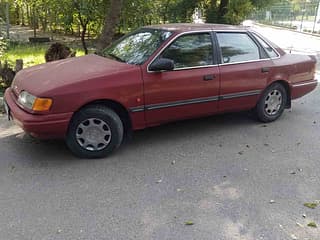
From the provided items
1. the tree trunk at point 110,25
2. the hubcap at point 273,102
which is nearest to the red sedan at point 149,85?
the hubcap at point 273,102

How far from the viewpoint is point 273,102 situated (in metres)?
5.52

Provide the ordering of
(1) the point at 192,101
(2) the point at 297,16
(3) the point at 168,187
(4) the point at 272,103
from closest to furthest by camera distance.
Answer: (3) the point at 168,187 < (1) the point at 192,101 < (4) the point at 272,103 < (2) the point at 297,16

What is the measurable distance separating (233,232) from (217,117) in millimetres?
3119

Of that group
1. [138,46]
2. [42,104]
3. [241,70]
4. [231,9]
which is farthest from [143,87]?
[231,9]

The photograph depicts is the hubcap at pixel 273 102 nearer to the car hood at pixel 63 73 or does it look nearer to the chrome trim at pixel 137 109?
the chrome trim at pixel 137 109

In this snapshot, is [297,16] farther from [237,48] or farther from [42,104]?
[42,104]

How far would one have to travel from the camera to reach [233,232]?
2865 mm

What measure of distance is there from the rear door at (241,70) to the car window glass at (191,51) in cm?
20

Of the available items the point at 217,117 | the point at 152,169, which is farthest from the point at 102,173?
the point at 217,117

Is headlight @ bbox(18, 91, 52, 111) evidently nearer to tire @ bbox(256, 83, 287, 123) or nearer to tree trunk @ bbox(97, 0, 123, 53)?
tire @ bbox(256, 83, 287, 123)

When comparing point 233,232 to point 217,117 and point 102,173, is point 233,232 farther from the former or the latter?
point 217,117

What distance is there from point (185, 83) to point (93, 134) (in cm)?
134

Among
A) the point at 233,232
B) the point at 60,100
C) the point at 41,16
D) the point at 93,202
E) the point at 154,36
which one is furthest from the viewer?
the point at 41,16

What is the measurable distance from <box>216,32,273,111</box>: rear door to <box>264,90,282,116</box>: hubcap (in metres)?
0.26
